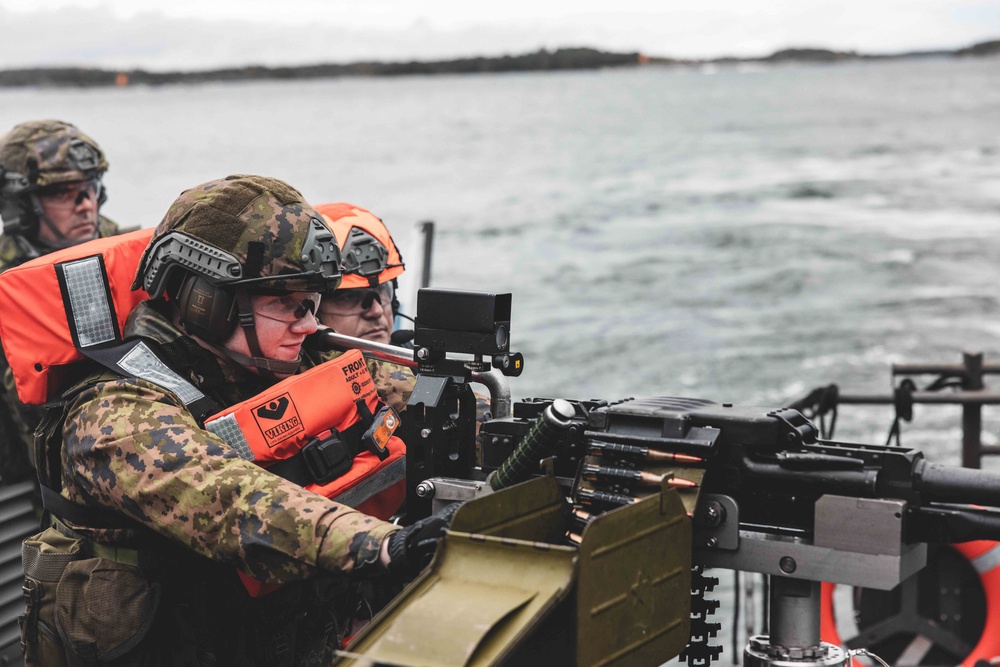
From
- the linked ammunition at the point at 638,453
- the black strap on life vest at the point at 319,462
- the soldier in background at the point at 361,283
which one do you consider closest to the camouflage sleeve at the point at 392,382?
the soldier in background at the point at 361,283

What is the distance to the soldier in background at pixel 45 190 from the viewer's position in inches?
250

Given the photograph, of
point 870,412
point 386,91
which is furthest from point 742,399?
point 386,91

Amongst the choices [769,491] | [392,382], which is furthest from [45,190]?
[769,491]

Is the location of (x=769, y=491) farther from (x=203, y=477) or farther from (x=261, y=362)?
(x=261, y=362)

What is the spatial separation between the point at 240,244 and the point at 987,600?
13.2 ft

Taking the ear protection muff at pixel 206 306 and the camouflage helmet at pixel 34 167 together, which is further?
the camouflage helmet at pixel 34 167

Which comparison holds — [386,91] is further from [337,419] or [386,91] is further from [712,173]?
[337,419]

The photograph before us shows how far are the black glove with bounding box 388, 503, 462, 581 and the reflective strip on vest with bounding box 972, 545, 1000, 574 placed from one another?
12.3ft

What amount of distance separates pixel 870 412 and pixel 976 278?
10.8m

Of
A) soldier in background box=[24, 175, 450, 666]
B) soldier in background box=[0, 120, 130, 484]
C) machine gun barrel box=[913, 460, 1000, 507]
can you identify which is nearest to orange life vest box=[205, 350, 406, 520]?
soldier in background box=[24, 175, 450, 666]

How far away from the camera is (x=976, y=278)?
23.1 metres

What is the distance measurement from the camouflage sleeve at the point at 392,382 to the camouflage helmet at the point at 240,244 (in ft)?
3.05

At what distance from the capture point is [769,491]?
8.50ft

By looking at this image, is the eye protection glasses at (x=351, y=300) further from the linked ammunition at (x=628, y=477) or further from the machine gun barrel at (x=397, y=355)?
the linked ammunition at (x=628, y=477)
